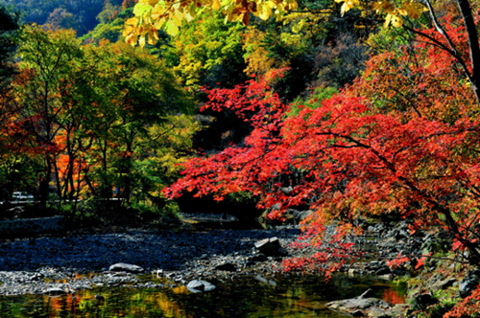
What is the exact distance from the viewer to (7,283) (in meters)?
8.64

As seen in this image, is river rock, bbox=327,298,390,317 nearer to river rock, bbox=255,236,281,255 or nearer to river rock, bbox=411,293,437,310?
river rock, bbox=411,293,437,310

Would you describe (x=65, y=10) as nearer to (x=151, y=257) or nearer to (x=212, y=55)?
(x=212, y=55)

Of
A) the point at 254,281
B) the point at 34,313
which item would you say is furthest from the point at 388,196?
the point at 34,313

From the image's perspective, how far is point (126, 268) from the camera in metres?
10.7

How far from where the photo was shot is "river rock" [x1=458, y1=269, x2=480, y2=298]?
6.55m

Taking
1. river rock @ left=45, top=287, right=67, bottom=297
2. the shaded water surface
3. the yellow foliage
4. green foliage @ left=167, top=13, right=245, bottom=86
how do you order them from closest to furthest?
1. the shaded water surface
2. river rock @ left=45, top=287, right=67, bottom=297
3. the yellow foliage
4. green foliage @ left=167, top=13, right=245, bottom=86

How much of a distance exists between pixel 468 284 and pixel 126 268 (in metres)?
8.50

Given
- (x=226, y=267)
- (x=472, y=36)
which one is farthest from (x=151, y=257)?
(x=472, y=36)

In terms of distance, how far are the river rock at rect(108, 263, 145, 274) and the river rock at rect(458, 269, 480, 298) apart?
804 cm

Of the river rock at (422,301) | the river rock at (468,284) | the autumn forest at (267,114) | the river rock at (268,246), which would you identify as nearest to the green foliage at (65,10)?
the autumn forest at (267,114)

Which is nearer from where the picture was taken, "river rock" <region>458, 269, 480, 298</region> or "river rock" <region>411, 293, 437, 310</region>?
"river rock" <region>458, 269, 480, 298</region>

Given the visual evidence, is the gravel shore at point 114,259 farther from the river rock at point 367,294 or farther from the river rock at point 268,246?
the river rock at point 367,294

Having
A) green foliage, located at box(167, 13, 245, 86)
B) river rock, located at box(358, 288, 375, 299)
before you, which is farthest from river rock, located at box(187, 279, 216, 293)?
green foliage, located at box(167, 13, 245, 86)

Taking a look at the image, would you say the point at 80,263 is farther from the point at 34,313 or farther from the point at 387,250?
the point at 387,250
